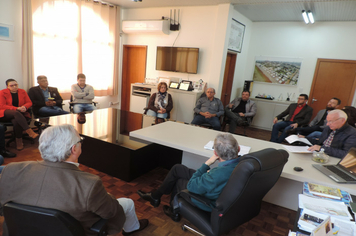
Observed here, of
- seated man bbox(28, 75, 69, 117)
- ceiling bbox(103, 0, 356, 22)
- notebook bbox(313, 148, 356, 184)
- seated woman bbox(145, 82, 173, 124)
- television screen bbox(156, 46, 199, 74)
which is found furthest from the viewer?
television screen bbox(156, 46, 199, 74)

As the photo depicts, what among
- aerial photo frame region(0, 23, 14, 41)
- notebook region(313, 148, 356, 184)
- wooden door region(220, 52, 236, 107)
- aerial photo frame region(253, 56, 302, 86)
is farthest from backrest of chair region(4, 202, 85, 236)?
aerial photo frame region(253, 56, 302, 86)

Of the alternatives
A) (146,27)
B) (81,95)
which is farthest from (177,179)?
(146,27)

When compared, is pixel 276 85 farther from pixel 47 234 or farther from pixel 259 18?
pixel 47 234

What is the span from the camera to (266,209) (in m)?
2.48

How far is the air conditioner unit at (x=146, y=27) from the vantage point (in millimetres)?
5387

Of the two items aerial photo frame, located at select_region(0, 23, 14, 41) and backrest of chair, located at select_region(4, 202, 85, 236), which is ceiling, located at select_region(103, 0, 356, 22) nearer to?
aerial photo frame, located at select_region(0, 23, 14, 41)

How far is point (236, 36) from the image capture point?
17.8ft

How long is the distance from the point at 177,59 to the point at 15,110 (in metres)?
3.43

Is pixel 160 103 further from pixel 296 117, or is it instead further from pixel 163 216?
pixel 163 216

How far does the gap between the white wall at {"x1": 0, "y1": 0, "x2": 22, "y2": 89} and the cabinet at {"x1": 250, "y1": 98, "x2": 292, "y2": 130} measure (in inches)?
215

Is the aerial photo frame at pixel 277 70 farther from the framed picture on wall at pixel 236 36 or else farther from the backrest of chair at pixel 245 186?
the backrest of chair at pixel 245 186

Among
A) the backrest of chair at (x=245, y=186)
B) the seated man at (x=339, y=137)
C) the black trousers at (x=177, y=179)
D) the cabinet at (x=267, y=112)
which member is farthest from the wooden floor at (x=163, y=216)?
the cabinet at (x=267, y=112)

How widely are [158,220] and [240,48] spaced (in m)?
4.93

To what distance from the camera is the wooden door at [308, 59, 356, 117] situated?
543cm
